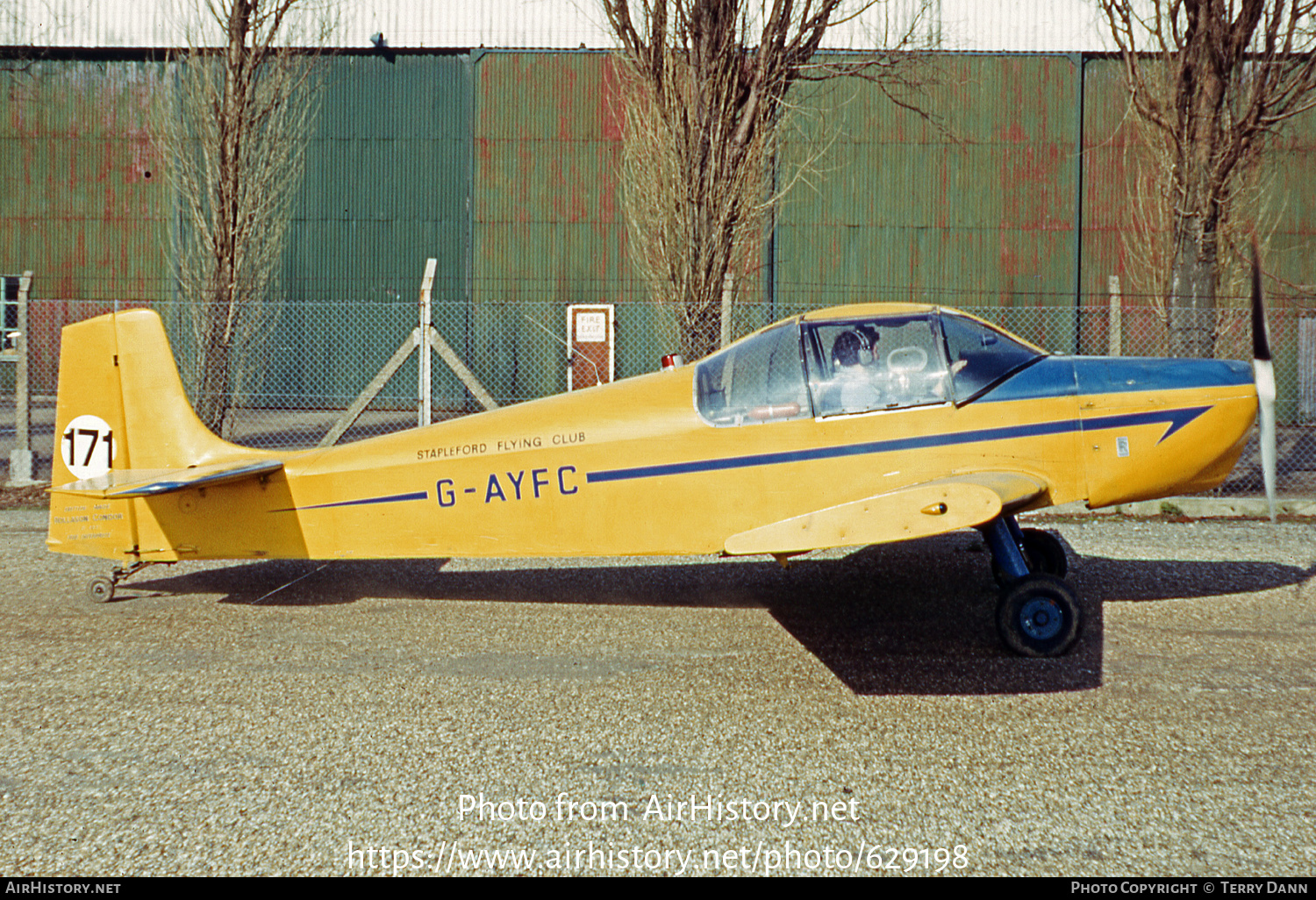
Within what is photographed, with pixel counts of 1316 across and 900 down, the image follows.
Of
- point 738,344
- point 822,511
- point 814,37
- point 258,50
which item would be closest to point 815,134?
point 814,37

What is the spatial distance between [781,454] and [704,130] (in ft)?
20.4

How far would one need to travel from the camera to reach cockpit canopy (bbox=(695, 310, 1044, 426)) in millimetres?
5875

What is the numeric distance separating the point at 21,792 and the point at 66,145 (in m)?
21.5

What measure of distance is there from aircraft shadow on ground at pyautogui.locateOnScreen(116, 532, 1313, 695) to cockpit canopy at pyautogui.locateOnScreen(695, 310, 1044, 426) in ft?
4.95

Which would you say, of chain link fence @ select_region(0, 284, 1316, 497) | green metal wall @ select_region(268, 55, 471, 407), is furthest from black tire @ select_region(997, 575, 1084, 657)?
green metal wall @ select_region(268, 55, 471, 407)

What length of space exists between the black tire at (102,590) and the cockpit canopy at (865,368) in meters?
4.47

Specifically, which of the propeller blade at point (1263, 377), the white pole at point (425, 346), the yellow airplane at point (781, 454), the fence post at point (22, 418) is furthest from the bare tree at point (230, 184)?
the propeller blade at point (1263, 377)

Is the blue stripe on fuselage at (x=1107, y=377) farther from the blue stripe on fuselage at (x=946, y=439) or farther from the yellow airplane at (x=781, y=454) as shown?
the blue stripe on fuselage at (x=946, y=439)

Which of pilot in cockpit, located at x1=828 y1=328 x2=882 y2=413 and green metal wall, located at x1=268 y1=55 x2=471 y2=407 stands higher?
green metal wall, located at x1=268 y1=55 x2=471 y2=407

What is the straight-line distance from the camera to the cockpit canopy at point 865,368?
5875 millimetres

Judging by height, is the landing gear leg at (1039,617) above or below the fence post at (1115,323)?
below

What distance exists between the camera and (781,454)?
19.3ft

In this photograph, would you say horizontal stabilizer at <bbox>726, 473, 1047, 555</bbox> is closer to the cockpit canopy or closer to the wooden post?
the cockpit canopy

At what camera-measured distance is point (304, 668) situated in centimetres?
564
